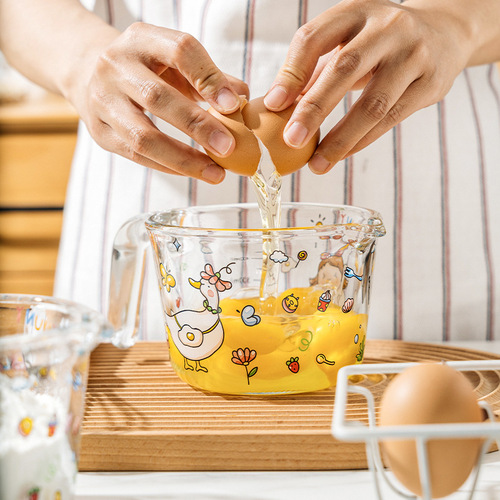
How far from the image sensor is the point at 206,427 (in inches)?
22.2

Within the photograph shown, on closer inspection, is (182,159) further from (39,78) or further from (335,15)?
(39,78)

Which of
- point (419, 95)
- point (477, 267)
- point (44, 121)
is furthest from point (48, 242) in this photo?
point (419, 95)

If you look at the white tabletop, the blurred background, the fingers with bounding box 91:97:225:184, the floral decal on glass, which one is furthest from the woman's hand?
the blurred background

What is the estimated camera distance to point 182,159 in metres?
0.69

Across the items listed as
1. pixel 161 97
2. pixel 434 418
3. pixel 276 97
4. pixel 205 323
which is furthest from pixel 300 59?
pixel 434 418

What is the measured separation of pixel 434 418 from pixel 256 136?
0.34 metres

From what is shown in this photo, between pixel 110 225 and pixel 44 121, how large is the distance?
122cm

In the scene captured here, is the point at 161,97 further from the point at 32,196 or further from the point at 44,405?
the point at 32,196

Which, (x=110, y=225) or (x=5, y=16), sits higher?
(x=5, y=16)

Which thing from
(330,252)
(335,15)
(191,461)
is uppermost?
(335,15)

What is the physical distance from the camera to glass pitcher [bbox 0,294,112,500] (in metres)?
0.36

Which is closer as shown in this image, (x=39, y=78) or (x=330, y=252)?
(x=330, y=252)

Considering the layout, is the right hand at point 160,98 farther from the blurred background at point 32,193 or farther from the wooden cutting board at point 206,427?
the blurred background at point 32,193

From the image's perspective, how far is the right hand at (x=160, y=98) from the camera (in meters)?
0.64
